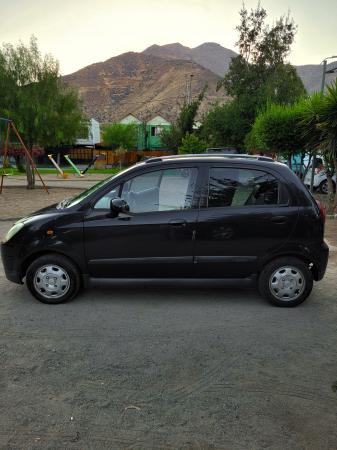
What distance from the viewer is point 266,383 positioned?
3549 millimetres

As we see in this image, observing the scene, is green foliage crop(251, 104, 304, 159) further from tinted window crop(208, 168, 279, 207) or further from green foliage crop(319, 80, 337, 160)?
tinted window crop(208, 168, 279, 207)

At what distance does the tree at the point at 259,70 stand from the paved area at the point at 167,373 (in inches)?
1197

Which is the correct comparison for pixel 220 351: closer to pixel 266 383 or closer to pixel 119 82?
pixel 266 383

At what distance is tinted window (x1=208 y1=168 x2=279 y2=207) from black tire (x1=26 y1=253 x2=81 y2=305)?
1886mm

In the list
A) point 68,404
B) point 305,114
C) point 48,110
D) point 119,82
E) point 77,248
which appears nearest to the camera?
point 68,404

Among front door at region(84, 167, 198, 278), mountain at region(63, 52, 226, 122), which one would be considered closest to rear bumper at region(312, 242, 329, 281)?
front door at region(84, 167, 198, 278)

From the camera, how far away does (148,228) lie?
5.11 m

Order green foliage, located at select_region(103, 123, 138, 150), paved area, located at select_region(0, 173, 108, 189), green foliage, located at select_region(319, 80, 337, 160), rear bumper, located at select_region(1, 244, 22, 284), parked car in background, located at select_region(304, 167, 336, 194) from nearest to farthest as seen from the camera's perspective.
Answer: rear bumper, located at select_region(1, 244, 22, 284)
green foliage, located at select_region(319, 80, 337, 160)
parked car in background, located at select_region(304, 167, 336, 194)
paved area, located at select_region(0, 173, 108, 189)
green foliage, located at select_region(103, 123, 138, 150)

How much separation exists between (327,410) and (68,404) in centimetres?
190

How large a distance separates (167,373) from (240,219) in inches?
83.3

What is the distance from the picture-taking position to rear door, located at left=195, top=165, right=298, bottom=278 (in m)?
5.12

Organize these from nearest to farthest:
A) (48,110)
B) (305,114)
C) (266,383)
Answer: (266,383), (305,114), (48,110)

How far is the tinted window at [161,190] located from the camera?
5.18 m

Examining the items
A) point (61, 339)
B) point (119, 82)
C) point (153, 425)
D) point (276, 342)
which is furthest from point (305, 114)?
point (119, 82)
